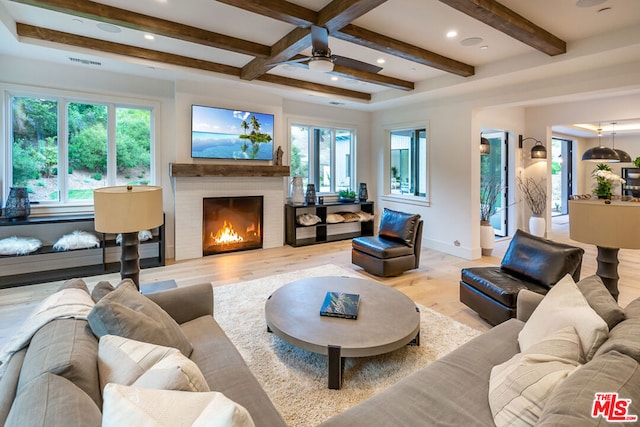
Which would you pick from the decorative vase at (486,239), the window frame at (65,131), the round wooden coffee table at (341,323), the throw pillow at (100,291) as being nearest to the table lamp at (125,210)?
the throw pillow at (100,291)

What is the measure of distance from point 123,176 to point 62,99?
1280 mm

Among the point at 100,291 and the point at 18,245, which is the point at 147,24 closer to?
the point at 100,291

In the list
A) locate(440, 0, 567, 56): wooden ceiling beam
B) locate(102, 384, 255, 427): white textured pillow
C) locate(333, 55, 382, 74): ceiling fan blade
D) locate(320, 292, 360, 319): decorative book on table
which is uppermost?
locate(440, 0, 567, 56): wooden ceiling beam

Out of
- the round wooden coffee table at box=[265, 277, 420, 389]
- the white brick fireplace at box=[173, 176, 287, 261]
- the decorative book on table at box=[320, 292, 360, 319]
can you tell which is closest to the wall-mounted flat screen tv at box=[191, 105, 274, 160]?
the white brick fireplace at box=[173, 176, 287, 261]

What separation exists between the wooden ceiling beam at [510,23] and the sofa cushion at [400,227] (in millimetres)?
2391

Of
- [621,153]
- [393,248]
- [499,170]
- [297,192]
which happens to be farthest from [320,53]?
[621,153]

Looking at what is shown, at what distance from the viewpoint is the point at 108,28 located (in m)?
3.58

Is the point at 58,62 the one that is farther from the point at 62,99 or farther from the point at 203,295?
the point at 203,295

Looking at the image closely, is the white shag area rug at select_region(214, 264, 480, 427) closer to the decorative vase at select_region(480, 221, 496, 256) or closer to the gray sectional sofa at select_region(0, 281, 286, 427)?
the gray sectional sofa at select_region(0, 281, 286, 427)

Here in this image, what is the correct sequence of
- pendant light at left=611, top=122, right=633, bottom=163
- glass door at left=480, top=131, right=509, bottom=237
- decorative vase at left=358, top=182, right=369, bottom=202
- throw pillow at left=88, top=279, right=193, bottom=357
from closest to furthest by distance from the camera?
throw pillow at left=88, top=279, right=193, bottom=357 < glass door at left=480, top=131, right=509, bottom=237 < pendant light at left=611, top=122, right=633, bottom=163 < decorative vase at left=358, top=182, right=369, bottom=202

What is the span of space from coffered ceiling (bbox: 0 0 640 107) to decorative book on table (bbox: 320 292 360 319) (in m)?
2.50

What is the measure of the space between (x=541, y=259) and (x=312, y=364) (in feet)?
7.17

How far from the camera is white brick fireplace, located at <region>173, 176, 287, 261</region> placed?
528 cm

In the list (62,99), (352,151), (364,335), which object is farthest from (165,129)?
(364,335)
